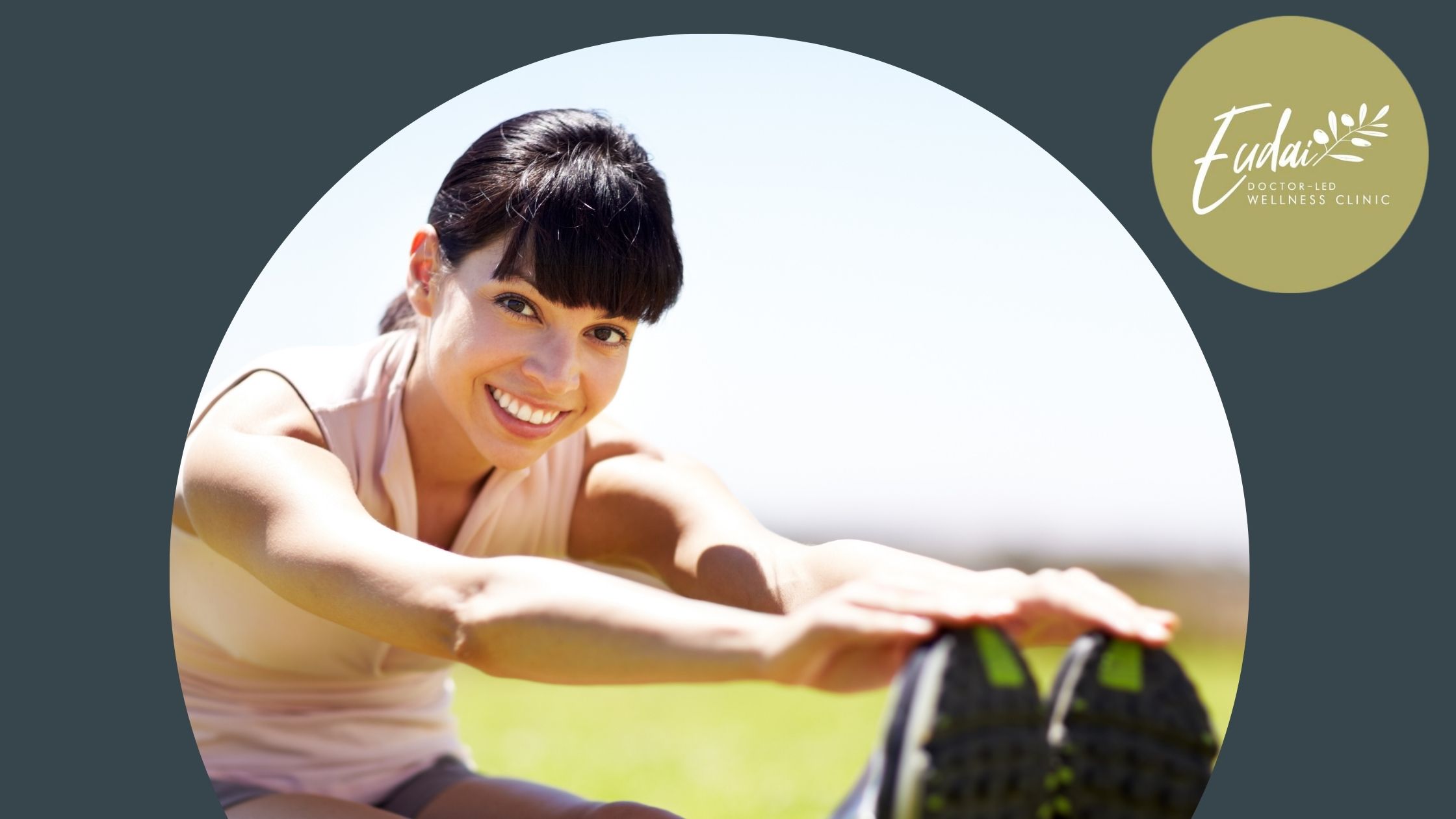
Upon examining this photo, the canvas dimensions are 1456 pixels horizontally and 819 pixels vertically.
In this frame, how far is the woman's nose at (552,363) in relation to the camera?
3350mm

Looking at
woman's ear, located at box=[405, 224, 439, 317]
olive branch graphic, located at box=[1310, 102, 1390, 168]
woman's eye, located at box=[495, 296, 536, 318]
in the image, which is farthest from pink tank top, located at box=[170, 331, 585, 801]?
olive branch graphic, located at box=[1310, 102, 1390, 168]

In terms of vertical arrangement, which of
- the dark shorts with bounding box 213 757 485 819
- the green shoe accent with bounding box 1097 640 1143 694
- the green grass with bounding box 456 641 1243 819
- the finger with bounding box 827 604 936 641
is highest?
the finger with bounding box 827 604 936 641

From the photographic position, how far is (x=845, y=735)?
3.43 meters

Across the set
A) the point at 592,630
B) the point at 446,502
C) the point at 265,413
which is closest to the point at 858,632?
the point at 592,630

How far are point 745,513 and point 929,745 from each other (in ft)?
4.13

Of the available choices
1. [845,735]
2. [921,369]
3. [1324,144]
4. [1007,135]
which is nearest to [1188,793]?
[845,735]

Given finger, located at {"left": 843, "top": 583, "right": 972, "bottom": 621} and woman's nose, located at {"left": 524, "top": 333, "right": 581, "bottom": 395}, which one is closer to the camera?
finger, located at {"left": 843, "top": 583, "right": 972, "bottom": 621}

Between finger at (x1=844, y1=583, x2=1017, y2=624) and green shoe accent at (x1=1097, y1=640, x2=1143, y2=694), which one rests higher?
finger at (x1=844, y1=583, x2=1017, y2=624)

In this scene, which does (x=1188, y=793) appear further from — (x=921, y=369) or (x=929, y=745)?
(x=921, y=369)

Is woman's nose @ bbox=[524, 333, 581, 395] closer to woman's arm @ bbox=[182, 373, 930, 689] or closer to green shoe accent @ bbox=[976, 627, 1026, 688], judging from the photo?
woman's arm @ bbox=[182, 373, 930, 689]

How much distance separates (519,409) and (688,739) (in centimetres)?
109

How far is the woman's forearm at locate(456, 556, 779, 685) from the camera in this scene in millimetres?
2496

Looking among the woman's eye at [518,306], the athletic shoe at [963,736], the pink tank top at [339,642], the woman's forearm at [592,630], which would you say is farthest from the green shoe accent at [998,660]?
the pink tank top at [339,642]

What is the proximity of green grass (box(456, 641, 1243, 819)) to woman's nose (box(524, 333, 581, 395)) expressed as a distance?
0.74m
